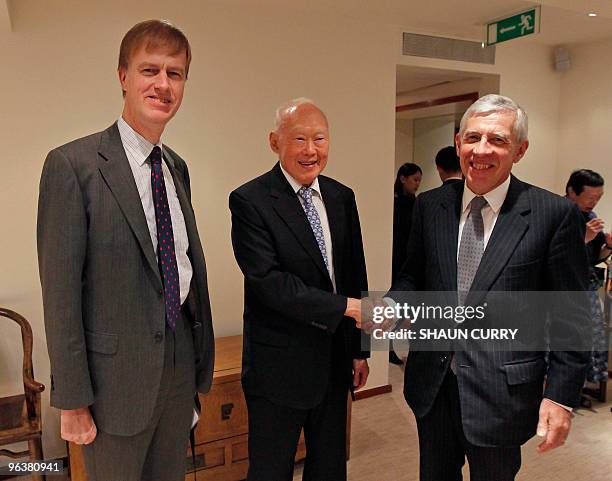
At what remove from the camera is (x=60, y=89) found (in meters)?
2.60

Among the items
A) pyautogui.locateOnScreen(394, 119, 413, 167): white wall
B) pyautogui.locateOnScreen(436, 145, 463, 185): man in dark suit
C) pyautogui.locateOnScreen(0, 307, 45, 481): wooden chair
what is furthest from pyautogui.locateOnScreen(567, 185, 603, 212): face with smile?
pyautogui.locateOnScreen(394, 119, 413, 167): white wall

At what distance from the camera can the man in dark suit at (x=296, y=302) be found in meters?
1.66

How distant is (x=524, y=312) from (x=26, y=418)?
2.05m

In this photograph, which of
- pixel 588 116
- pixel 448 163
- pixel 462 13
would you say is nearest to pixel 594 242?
pixel 448 163

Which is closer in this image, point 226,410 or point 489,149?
point 489,149

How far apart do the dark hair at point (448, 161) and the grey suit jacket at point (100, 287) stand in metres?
2.42

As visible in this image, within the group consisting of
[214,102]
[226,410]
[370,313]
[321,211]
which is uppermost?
[214,102]

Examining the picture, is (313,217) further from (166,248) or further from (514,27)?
(514,27)

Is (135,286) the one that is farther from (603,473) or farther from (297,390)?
(603,473)

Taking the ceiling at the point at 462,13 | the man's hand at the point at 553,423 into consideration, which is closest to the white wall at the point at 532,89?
the ceiling at the point at 462,13

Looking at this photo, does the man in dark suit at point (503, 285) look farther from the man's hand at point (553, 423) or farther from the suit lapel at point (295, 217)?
the suit lapel at point (295, 217)

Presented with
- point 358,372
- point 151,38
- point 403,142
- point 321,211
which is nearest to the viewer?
point 151,38

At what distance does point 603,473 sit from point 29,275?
10.5 ft

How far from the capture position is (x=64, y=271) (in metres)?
1.21
